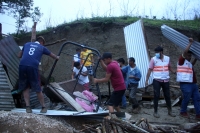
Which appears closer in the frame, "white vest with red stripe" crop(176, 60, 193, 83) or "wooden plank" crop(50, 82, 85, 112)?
"wooden plank" crop(50, 82, 85, 112)

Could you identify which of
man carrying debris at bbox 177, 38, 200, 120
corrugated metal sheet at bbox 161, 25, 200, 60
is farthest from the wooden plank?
corrugated metal sheet at bbox 161, 25, 200, 60

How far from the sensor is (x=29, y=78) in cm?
530

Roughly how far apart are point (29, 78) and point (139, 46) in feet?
18.3

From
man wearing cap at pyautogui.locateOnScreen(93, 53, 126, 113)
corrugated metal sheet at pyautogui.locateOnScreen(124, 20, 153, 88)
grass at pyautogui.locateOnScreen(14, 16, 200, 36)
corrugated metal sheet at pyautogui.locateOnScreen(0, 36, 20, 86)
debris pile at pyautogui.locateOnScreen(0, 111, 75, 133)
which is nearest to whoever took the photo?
debris pile at pyautogui.locateOnScreen(0, 111, 75, 133)

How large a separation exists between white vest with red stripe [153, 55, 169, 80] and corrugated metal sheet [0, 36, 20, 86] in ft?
11.8

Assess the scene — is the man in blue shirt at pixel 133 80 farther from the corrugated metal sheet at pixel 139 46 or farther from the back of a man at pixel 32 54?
the back of a man at pixel 32 54

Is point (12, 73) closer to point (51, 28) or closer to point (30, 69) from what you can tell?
point (30, 69)

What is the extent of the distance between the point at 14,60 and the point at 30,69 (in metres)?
1.34

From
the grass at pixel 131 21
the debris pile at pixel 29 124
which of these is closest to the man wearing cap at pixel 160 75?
the debris pile at pixel 29 124

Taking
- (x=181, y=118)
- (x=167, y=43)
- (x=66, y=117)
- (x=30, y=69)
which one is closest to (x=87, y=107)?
(x=66, y=117)

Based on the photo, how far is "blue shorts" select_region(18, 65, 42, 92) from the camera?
5.24m

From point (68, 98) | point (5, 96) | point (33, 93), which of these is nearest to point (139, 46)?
point (68, 98)

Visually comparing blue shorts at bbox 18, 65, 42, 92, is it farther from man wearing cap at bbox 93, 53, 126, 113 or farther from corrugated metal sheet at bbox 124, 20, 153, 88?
corrugated metal sheet at bbox 124, 20, 153, 88

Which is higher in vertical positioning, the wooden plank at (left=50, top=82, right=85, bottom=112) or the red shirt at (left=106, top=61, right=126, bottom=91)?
the red shirt at (left=106, top=61, right=126, bottom=91)
